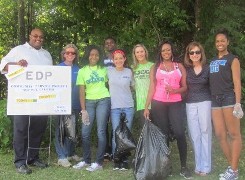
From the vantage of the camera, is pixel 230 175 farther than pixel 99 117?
No

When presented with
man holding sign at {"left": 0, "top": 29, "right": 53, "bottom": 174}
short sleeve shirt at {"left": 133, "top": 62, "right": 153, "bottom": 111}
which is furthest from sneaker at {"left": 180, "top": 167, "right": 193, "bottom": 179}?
man holding sign at {"left": 0, "top": 29, "right": 53, "bottom": 174}

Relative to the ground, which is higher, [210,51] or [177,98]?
[210,51]

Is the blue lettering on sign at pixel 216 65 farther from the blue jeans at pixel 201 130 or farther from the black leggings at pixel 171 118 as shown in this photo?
the black leggings at pixel 171 118

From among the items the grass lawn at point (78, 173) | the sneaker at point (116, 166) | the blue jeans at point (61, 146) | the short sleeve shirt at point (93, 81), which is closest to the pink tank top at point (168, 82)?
the short sleeve shirt at point (93, 81)

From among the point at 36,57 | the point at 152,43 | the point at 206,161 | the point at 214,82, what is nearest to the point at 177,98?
the point at 214,82

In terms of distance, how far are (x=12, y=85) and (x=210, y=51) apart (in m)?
4.28

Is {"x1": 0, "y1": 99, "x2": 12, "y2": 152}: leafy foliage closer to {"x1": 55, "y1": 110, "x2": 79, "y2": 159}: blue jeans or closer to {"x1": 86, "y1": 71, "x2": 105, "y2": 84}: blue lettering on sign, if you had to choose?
{"x1": 55, "y1": 110, "x2": 79, "y2": 159}: blue jeans

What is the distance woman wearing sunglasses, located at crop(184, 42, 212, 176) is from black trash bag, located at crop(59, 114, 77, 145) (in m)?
1.81

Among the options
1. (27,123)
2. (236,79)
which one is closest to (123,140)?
(27,123)

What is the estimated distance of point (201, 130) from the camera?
17.7 ft

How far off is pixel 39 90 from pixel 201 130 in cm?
252

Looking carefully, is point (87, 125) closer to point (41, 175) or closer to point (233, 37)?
point (41, 175)

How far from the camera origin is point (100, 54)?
5.83m

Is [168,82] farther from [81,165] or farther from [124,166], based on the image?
[81,165]
